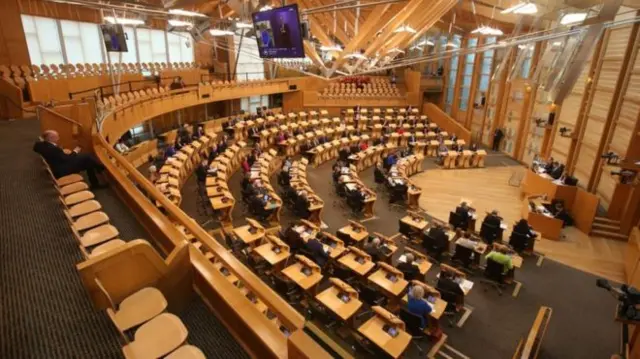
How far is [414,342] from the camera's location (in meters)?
6.55

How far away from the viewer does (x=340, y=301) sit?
6395 millimetres

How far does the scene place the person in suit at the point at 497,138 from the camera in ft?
65.7

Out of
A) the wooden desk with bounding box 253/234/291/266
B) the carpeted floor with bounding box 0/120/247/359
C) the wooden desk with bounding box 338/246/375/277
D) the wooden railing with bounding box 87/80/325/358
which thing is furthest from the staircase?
the carpeted floor with bounding box 0/120/247/359

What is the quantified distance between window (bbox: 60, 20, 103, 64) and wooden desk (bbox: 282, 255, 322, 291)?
15.6 meters

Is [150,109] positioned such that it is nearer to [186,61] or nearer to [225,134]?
[225,134]

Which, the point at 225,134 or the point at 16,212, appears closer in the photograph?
the point at 16,212

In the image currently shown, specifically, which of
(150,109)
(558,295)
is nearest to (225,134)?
(150,109)

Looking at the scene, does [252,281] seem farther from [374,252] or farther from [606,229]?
[606,229]

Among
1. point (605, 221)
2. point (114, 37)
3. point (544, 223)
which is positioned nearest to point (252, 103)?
point (114, 37)

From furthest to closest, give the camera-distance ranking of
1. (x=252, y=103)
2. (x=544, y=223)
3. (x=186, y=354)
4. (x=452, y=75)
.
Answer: (x=452, y=75) < (x=252, y=103) < (x=544, y=223) < (x=186, y=354)

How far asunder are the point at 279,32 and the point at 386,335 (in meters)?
6.23

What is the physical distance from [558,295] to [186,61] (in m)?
22.5

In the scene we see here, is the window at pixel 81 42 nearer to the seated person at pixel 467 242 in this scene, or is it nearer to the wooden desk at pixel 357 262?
the wooden desk at pixel 357 262

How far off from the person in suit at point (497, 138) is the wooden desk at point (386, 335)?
17.6 metres
